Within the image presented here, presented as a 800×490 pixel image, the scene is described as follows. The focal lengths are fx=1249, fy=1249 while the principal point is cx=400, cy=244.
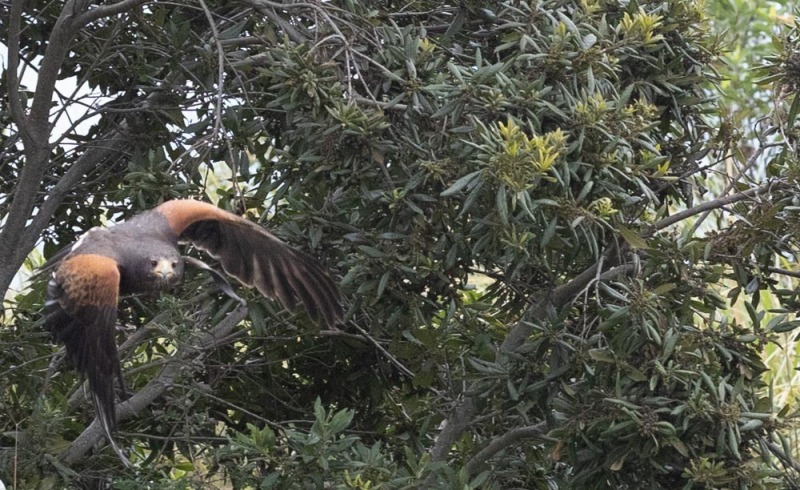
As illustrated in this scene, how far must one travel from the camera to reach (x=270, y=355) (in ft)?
17.8

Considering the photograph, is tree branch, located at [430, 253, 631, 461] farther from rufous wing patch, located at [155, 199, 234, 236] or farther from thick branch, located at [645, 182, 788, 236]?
rufous wing patch, located at [155, 199, 234, 236]

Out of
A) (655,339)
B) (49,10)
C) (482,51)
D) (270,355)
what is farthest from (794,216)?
(49,10)

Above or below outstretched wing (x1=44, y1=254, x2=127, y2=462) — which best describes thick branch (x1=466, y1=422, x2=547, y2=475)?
below

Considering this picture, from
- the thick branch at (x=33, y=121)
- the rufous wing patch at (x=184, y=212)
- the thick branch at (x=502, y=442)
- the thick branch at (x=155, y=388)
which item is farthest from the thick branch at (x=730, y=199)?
the thick branch at (x=33, y=121)

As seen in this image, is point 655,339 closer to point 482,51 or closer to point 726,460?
point 726,460

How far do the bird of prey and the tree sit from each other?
11 cm

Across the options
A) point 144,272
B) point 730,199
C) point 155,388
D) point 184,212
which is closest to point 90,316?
point 144,272

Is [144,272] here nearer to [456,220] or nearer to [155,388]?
[155,388]

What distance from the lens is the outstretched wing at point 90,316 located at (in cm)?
396

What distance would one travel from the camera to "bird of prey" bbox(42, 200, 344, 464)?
4.00 metres

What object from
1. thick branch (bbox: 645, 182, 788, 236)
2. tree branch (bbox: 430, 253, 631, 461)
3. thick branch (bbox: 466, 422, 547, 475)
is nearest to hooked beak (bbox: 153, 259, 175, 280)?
tree branch (bbox: 430, 253, 631, 461)

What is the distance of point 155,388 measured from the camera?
511 cm

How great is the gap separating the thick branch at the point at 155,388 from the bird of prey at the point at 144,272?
28cm

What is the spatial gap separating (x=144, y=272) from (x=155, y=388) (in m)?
0.98
